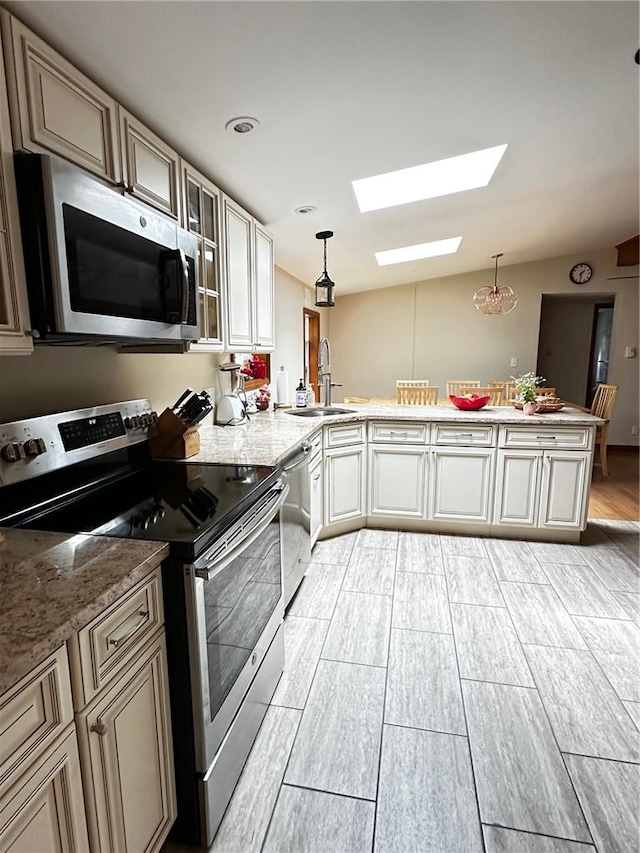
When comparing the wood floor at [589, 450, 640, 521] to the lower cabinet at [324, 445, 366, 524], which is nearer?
the lower cabinet at [324, 445, 366, 524]

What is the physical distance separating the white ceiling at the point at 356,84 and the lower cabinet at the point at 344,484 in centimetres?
164

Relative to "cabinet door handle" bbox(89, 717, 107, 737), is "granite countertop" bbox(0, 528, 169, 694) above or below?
above

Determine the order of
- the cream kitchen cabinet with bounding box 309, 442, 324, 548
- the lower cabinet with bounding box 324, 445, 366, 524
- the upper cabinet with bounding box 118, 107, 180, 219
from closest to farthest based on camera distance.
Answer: the upper cabinet with bounding box 118, 107, 180, 219 < the cream kitchen cabinet with bounding box 309, 442, 324, 548 < the lower cabinet with bounding box 324, 445, 366, 524

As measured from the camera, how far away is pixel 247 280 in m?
2.62

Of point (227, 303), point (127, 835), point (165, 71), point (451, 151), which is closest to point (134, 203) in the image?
point (165, 71)

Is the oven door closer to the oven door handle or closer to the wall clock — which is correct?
the oven door handle

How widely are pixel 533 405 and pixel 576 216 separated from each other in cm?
213

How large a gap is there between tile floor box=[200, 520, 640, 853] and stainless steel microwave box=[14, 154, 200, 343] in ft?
4.91

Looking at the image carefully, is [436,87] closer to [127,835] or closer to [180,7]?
[180,7]

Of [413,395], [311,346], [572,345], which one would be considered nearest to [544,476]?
[413,395]

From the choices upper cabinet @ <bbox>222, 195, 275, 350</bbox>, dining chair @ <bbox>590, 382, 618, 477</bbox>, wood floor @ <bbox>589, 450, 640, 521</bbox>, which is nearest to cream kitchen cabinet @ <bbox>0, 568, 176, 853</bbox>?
upper cabinet @ <bbox>222, 195, 275, 350</bbox>

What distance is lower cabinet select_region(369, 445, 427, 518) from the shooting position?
3.35 meters

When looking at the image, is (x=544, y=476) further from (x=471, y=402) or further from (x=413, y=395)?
(x=413, y=395)

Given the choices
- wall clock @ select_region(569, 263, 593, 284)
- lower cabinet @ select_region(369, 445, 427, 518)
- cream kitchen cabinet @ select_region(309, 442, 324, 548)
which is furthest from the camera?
wall clock @ select_region(569, 263, 593, 284)
